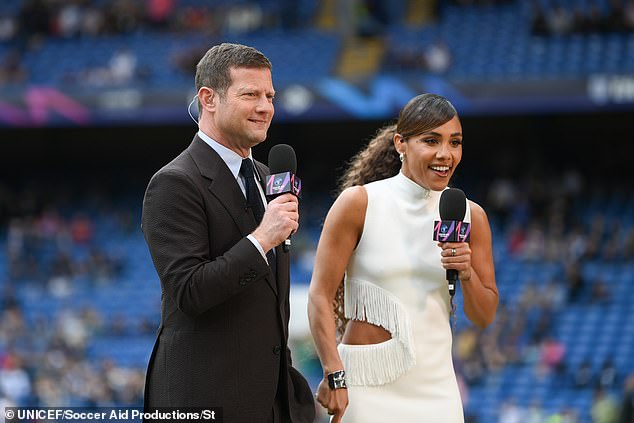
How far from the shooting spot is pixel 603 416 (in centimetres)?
1282

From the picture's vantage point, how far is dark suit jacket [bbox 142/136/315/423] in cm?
318

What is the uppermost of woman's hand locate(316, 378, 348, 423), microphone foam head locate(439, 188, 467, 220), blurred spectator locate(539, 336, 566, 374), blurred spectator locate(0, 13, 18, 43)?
blurred spectator locate(0, 13, 18, 43)

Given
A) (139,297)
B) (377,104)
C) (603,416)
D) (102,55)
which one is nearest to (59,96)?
(102,55)

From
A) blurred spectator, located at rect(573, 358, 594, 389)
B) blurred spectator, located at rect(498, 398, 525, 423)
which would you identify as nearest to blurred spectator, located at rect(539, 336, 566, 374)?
blurred spectator, located at rect(573, 358, 594, 389)

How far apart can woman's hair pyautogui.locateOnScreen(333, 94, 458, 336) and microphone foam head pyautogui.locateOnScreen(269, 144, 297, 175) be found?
635mm

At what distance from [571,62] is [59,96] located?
9.10 m

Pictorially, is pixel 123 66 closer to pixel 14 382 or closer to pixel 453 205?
pixel 14 382

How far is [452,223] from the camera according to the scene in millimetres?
3611

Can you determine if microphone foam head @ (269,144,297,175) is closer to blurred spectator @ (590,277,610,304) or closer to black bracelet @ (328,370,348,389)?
black bracelet @ (328,370,348,389)

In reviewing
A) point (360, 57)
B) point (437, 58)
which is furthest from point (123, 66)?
point (437, 58)

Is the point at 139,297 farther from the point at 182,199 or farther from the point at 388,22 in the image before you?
the point at 182,199

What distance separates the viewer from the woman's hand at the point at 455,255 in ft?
11.8

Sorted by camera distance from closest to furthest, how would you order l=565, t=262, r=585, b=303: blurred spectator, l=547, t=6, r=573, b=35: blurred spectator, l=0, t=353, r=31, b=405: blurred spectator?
l=0, t=353, r=31, b=405: blurred spectator, l=565, t=262, r=585, b=303: blurred spectator, l=547, t=6, r=573, b=35: blurred spectator

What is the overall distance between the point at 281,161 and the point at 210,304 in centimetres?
52
